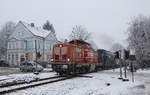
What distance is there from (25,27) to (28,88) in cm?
3957

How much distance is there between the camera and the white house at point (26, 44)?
47.2 metres

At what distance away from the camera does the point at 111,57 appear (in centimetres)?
3550

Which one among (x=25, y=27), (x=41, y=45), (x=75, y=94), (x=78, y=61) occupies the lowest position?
(x=75, y=94)

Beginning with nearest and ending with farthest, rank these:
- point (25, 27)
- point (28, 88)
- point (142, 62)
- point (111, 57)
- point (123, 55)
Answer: point (28, 88) → point (123, 55) → point (111, 57) → point (142, 62) → point (25, 27)

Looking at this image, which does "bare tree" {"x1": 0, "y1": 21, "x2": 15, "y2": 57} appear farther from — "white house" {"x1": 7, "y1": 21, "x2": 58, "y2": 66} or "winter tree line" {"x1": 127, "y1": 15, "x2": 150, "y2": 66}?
"winter tree line" {"x1": 127, "y1": 15, "x2": 150, "y2": 66}

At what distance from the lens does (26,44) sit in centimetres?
4819

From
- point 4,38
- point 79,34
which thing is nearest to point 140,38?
point 79,34

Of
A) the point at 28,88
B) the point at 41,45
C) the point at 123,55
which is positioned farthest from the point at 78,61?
the point at 41,45

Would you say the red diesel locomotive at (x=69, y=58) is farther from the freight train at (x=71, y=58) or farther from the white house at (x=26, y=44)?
the white house at (x=26, y=44)

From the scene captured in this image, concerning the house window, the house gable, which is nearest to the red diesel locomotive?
the house window

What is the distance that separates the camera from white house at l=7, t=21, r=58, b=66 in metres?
47.2

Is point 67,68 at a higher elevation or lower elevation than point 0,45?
lower

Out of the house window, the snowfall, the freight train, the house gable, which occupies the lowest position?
the snowfall

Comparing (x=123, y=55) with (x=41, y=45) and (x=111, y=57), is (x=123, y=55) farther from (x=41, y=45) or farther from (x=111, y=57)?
(x=41, y=45)
